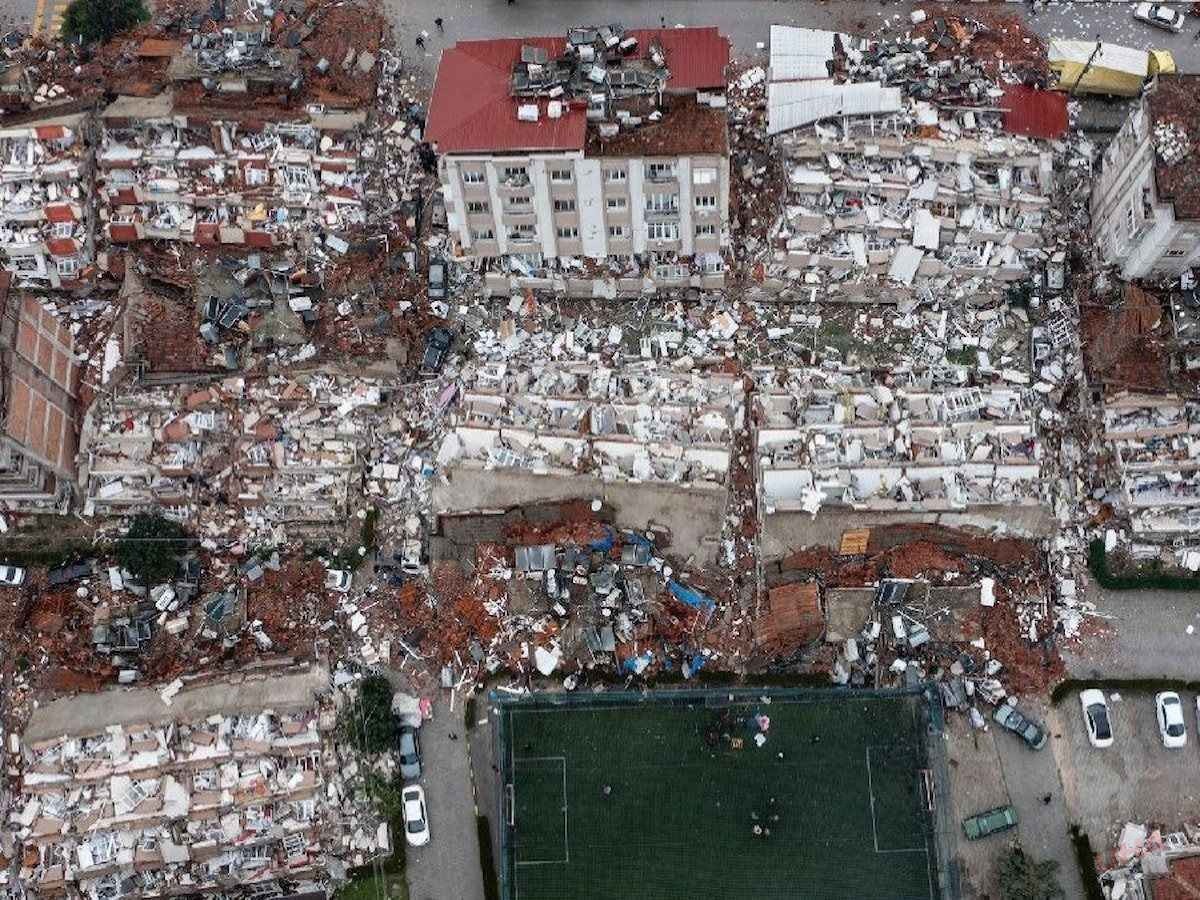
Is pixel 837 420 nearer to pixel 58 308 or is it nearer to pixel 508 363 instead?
pixel 508 363

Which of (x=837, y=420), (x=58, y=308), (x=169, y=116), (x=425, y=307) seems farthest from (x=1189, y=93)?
(x=58, y=308)

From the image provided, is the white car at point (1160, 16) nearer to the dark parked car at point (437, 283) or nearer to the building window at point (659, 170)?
the building window at point (659, 170)

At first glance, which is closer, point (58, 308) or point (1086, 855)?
point (1086, 855)

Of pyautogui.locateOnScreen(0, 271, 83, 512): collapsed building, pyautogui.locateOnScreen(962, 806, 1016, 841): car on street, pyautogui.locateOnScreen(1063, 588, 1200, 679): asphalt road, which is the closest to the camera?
pyautogui.locateOnScreen(962, 806, 1016, 841): car on street

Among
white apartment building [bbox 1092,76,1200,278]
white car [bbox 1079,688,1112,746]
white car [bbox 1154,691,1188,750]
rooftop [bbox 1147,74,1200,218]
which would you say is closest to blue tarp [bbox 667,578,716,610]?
white car [bbox 1079,688,1112,746]

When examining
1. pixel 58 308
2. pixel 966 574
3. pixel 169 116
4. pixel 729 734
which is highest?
pixel 169 116

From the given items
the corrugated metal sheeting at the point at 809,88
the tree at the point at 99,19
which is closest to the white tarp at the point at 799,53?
the corrugated metal sheeting at the point at 809,88

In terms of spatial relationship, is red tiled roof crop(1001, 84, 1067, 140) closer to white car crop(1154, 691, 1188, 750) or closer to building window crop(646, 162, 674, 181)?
building window crop(646, 162, 674, 181)
